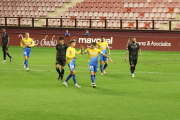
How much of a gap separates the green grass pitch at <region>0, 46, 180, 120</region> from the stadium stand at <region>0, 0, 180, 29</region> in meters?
14.4

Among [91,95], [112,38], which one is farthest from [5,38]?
[112,38]

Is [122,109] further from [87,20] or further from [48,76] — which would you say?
[87,20]

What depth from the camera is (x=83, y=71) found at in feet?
62.6

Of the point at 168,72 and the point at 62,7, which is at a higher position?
the point at 62,7

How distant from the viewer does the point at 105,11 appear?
37.0 meters

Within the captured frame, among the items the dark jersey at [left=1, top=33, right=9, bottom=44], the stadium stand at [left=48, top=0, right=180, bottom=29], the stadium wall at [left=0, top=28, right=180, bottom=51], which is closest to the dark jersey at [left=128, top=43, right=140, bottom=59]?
the dark jersey at [left=1, top=33, right=9, bottom=44]

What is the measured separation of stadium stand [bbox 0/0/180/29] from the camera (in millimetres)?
33906

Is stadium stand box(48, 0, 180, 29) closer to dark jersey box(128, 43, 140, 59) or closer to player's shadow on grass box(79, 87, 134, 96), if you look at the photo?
dark jersey box(128, 43, 140, 59)

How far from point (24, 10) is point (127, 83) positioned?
28.7 m

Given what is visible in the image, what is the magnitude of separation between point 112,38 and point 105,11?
18.7 feet

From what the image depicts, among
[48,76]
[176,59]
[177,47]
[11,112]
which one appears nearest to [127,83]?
[48,76]

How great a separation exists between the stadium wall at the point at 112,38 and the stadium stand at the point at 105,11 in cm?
112

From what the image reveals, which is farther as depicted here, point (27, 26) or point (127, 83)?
point (27, 26)

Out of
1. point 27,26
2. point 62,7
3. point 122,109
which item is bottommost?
point 122,109
